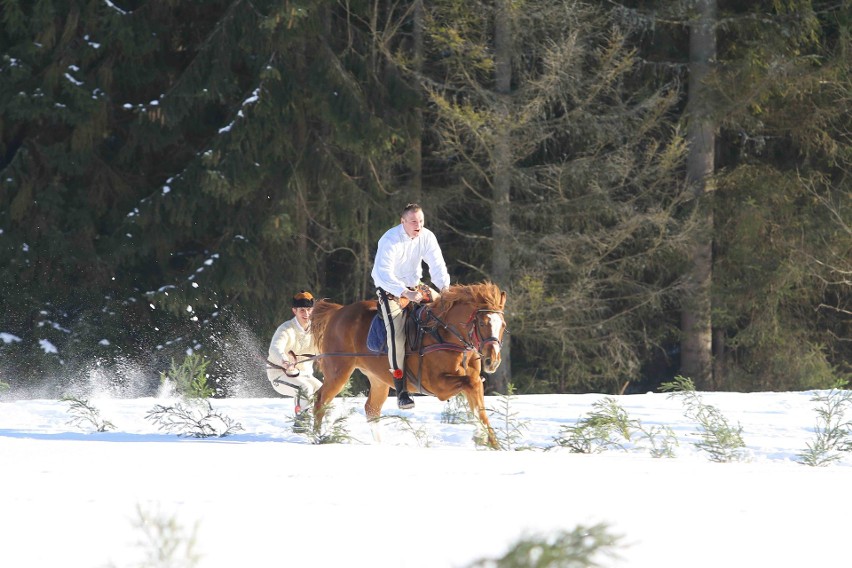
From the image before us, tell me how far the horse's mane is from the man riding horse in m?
0.17

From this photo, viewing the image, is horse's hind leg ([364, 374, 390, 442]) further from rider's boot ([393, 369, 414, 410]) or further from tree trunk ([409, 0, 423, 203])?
tree trunk ([409, 0, 423, 203])

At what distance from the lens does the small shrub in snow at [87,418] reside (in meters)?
11.4

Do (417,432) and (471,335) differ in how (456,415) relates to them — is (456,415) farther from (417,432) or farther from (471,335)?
(417,432)

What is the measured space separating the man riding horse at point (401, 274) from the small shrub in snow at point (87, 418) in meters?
2.66

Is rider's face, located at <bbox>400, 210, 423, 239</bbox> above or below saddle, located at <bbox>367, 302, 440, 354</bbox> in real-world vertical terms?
above

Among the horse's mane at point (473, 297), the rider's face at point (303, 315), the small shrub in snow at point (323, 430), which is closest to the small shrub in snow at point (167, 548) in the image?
the small shrub in snow at point (323, 430)

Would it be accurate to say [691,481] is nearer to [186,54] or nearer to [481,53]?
[481,53]

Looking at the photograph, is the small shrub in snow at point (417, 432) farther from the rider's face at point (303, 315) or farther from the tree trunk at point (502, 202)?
the tree trunk at point (502, 202)

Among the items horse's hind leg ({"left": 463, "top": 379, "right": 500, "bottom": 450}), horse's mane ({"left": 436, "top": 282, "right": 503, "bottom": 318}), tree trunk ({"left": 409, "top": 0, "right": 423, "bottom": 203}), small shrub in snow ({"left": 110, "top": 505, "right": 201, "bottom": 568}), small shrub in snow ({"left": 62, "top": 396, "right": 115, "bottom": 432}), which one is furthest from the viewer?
tree trunk ({"left": 409, "top": 0, "right": 423, "bottom": 203})

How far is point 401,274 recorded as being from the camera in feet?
36.9

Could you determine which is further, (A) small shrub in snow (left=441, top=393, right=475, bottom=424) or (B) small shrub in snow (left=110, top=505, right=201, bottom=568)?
(A) small shrub in snow (left=441, top=393, right=475, bottom=424)

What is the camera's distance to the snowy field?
5.44 metres

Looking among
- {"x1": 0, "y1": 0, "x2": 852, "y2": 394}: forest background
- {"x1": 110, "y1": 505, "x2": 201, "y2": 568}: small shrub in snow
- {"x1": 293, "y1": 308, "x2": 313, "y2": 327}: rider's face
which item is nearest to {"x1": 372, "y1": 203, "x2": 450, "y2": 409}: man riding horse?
{"x1": 293, "y1": 308, "x2": 313, "y2": 327}: rider's face

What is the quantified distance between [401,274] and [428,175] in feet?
45.2
